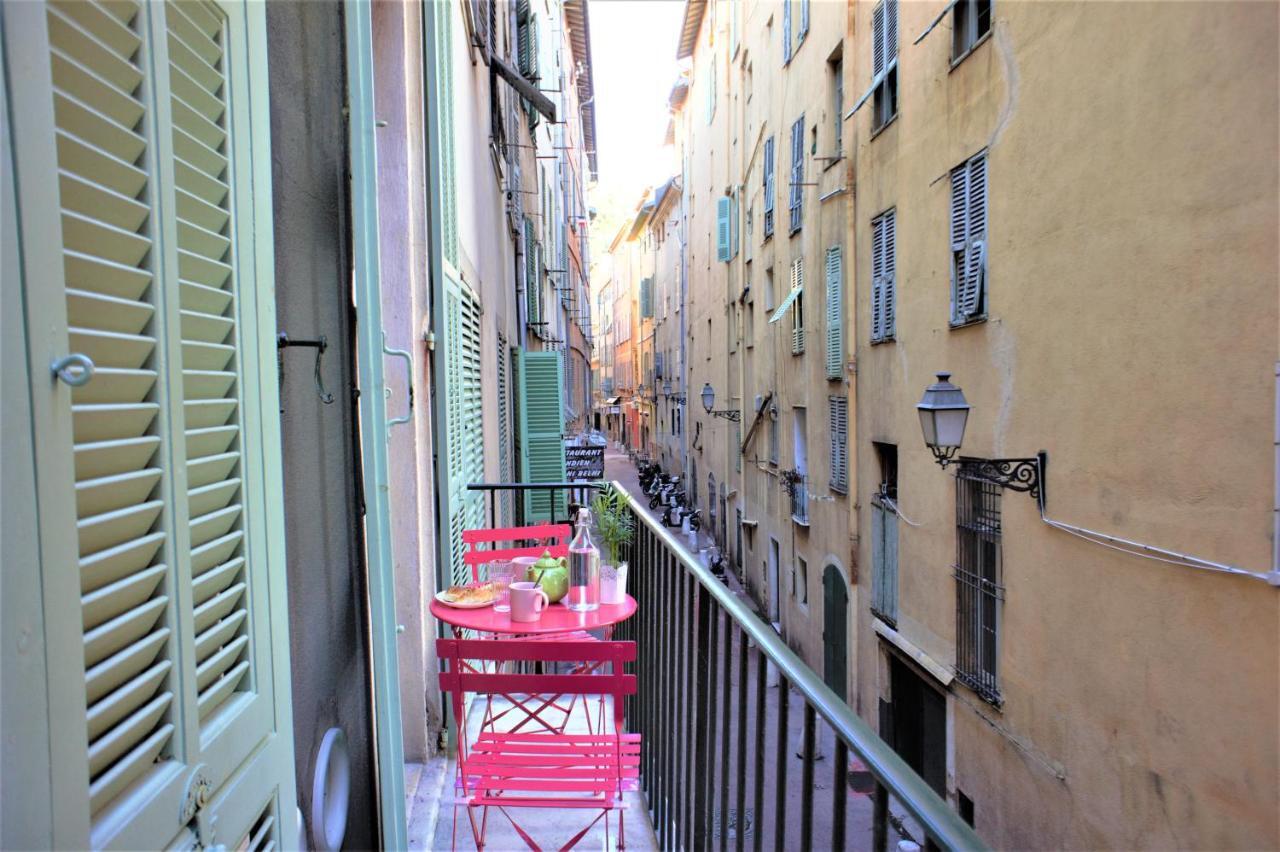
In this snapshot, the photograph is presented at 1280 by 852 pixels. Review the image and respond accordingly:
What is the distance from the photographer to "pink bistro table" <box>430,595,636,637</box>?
3.29 meters

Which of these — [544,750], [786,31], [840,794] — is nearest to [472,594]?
[544,750]

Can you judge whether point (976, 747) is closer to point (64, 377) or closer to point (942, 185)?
point (942, 185)

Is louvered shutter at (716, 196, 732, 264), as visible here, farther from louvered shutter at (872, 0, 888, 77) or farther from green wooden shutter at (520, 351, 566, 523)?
green wooden shutter at (520, 351, 566, 523)

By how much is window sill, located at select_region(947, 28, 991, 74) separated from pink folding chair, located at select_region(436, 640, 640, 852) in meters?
6.88

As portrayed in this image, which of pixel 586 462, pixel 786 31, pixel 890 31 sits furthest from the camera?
pixel 786 31

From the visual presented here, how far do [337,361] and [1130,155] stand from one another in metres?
5.36

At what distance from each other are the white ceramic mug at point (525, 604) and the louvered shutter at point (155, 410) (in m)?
1.71

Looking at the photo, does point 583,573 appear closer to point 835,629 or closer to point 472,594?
point 472,594

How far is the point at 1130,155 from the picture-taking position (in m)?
5.68

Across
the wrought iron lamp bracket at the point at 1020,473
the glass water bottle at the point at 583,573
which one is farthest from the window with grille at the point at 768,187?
the glass water bottle at the point at 583,573

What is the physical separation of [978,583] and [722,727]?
21.3 ft

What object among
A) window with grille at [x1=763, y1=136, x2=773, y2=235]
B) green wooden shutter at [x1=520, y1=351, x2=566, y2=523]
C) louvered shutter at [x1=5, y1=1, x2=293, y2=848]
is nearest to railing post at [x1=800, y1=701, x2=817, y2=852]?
louvered shutter at [x1=5, y1=1, x2=293, y2=848]

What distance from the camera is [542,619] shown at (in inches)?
135

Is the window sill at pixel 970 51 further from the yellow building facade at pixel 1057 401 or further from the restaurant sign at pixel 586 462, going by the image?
the restaurant sign at pixel 586 462
